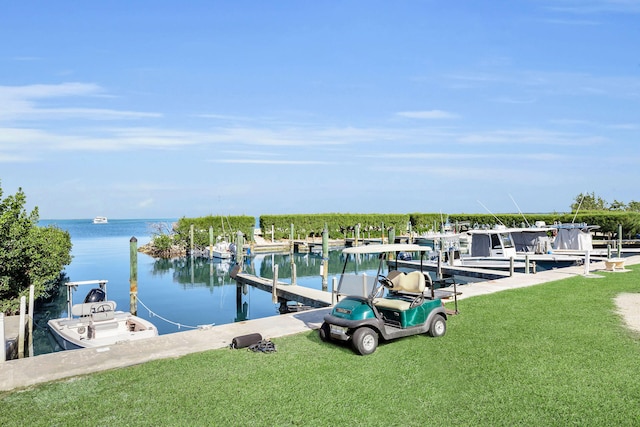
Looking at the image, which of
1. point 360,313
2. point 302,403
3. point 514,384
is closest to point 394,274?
point 360,313

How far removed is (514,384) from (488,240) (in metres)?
19.6

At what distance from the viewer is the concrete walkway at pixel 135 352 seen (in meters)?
7.29

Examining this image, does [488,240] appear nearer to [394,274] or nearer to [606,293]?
[606,293]

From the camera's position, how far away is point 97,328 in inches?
483

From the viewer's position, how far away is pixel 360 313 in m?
8.30

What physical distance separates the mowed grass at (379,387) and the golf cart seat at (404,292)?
69cm

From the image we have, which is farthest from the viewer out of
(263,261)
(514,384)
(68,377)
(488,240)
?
(263,261)

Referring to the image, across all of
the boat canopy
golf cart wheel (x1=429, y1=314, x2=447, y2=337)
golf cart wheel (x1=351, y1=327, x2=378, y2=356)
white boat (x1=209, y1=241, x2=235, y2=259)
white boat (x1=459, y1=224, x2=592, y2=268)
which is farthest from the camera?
white boat (x1=209, y1=241, x2=235, y2=259)

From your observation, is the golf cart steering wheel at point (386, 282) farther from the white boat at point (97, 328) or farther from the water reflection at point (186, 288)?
the white boat at point (97, 328)

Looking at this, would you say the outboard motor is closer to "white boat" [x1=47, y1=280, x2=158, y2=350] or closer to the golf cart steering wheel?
"white boat" [x1=47, y1=280, x2=158, y2=350]

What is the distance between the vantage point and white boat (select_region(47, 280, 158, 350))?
12055 mm

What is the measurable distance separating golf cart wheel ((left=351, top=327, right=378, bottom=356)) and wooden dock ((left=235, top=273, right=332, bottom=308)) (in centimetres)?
630

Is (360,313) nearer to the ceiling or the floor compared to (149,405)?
nearer to the ceiling

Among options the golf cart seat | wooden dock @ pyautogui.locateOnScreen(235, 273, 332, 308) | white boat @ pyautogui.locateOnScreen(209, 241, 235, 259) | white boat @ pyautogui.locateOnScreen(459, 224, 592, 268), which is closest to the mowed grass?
the golf cart seat
